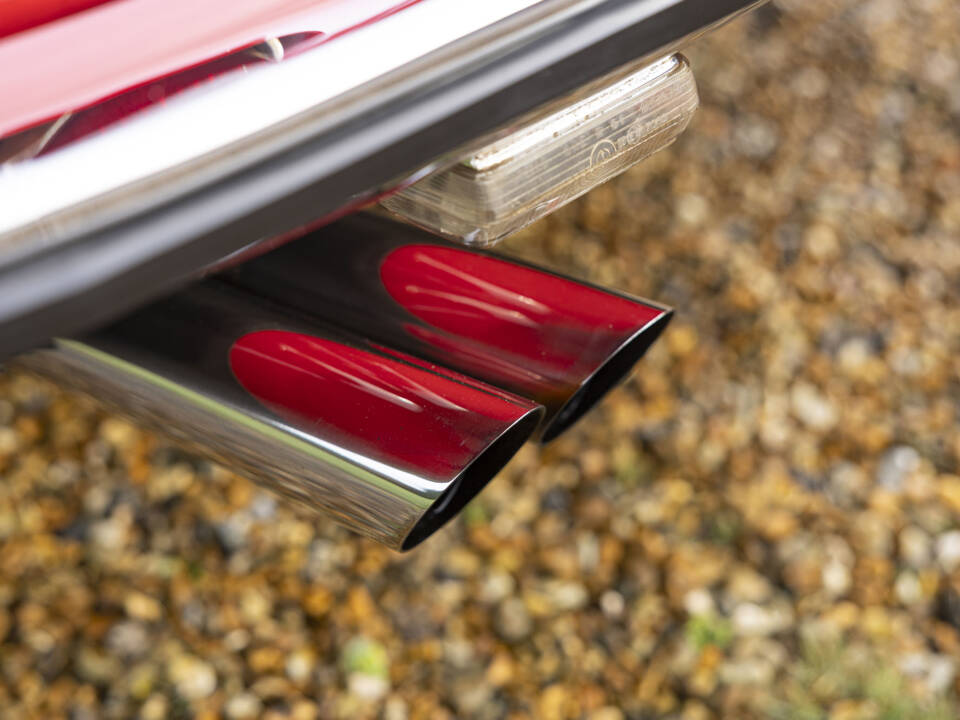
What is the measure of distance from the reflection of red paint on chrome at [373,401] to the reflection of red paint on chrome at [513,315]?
85 mm

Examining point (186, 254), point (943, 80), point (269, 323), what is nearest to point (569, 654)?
point (269, 323)

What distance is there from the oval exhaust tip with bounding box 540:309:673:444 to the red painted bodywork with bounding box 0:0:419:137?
1.15 feet

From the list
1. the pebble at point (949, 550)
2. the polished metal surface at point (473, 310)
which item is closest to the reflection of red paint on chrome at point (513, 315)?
the polished metal surface at point (473, 310)

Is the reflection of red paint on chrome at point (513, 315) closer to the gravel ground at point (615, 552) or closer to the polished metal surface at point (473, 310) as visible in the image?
the polished metal surface at point (473, 310)

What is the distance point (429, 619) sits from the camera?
1.22 meters

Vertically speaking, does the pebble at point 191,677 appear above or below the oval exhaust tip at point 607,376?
below

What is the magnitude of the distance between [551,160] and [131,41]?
300 mm

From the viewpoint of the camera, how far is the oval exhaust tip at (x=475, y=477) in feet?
2.44

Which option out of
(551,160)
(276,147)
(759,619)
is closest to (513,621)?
(759,619)

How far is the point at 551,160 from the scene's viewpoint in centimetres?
68

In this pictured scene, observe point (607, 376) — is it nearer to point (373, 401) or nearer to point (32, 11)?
point (373, 401)

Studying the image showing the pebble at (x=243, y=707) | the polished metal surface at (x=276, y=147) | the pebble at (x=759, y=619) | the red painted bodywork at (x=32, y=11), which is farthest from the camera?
the pebble at (x=759, y=619)

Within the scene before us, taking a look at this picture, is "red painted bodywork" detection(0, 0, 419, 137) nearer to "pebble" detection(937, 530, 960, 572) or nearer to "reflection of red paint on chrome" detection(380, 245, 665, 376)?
"reflection of red paint on chrome" detection(380, 245, 665, 376)

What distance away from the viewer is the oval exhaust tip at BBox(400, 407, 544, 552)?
74cm
